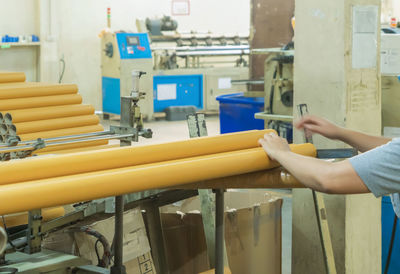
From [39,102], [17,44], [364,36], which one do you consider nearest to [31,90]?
[39,102]

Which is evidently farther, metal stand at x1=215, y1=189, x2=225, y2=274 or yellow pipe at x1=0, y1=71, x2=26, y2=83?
yellow pipe at x1=0, y1=71, x2=26, y2=83

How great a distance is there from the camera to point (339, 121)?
2.86 meters

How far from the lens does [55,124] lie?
3150 millimetres

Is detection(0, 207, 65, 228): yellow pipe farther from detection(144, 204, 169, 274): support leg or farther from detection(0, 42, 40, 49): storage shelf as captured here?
detection(0, 42, 40, 49): storage shelf

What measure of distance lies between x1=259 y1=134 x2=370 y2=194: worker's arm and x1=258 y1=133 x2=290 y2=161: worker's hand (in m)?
0.07

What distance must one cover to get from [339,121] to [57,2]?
6.84 meters

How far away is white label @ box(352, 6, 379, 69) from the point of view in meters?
2.84

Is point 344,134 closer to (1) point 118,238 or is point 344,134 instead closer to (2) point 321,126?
(2) point 321,126

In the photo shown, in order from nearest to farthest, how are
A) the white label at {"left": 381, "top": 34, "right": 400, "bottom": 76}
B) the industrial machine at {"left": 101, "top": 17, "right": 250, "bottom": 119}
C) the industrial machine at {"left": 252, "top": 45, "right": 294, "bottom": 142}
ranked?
the white label at {"left": 381, "top": 34, "right": 400, "bottom": 76} → the industrial machine at {"left": 252, "top": 45, "right": 294, "bottom": 142} → the industrial machine at {"left": 101, "top": 17, "right": 250, "bottom": 119}

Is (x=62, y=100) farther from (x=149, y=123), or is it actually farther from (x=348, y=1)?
(x=149, y=123)

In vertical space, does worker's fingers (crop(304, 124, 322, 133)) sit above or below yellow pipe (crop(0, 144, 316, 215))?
above

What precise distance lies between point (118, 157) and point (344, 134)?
79 cm

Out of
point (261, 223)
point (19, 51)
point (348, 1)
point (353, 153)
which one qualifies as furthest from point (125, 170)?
point (19, 51)

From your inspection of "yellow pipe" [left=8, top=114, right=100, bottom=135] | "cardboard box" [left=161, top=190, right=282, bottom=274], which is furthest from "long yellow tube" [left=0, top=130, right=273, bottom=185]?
"yellow pipe" [left=8, top=114, right=100, bottom=135]
